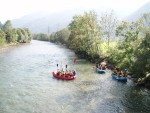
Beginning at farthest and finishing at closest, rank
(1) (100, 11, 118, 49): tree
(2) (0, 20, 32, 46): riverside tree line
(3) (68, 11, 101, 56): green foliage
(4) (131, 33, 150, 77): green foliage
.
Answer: (2) (0, 20, 32, 46): riverside tree line
(1) (100, 11, 118, 49): tree
(3) (68, 11, 101, 56): green foliage
(4) (131, 33, 150, 77): green foliage

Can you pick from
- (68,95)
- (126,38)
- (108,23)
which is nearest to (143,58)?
(68,95)

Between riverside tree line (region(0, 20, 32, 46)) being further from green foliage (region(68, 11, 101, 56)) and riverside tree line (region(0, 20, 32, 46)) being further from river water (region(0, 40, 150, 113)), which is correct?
river water (region(0, 40, 150, 113))

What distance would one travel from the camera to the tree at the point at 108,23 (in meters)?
91.2

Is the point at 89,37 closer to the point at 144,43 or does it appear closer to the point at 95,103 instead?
the point at 144,43

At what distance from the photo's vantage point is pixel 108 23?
305ft

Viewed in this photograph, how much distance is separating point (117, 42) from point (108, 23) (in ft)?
76.4

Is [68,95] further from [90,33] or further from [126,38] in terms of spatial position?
[90,33]

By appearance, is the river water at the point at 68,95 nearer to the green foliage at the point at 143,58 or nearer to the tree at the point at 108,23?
the green foliage at the point at 143,58

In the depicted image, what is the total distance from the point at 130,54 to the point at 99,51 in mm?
28135

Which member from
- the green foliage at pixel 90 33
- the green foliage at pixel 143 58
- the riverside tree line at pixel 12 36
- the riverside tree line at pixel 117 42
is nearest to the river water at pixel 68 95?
the green foliage at pixel 143 58

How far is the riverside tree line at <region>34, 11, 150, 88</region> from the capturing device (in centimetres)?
4581

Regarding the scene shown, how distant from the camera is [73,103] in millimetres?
38875

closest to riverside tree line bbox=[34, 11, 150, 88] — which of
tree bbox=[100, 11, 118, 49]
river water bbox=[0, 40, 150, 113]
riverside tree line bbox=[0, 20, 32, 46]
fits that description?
tree bbox=[100, 11, 118, 49]

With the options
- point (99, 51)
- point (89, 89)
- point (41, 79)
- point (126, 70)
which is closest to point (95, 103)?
point (89, 89)
